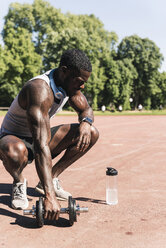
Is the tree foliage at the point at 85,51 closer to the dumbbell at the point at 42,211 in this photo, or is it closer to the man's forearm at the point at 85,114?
the man's forearm at the point at 85,114

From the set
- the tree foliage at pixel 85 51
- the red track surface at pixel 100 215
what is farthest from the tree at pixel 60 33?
the red track surface at pixel 100 215

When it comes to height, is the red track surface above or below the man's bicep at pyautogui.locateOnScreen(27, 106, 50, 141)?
below

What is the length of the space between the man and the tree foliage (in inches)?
1261

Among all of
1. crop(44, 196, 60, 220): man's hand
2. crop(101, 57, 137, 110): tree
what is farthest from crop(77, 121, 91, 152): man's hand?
crop(101, 57, 137, 110): tree

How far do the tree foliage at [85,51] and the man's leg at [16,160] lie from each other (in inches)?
1273

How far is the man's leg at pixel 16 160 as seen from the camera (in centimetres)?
310

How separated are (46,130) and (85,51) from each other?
3741 cm

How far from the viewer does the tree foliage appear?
1396 inches

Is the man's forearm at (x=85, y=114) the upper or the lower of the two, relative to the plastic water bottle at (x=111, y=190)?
upper

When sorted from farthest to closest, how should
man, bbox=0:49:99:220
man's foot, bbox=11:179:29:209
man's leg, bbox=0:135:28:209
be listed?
man's foot, bbox=11:179:29:209 → man's leg, bbox=0:135:28:209 → man, bbox=0:49:99:220

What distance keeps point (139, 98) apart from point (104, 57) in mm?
12013

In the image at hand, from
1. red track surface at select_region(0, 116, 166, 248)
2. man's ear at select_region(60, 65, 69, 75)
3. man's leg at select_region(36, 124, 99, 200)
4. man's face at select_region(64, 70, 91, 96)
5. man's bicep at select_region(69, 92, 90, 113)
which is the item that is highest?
man's ear at select_region(60, 65, 69, 75)

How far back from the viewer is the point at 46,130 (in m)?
2.73

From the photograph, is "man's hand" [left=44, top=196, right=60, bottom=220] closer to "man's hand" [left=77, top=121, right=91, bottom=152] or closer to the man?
the man
